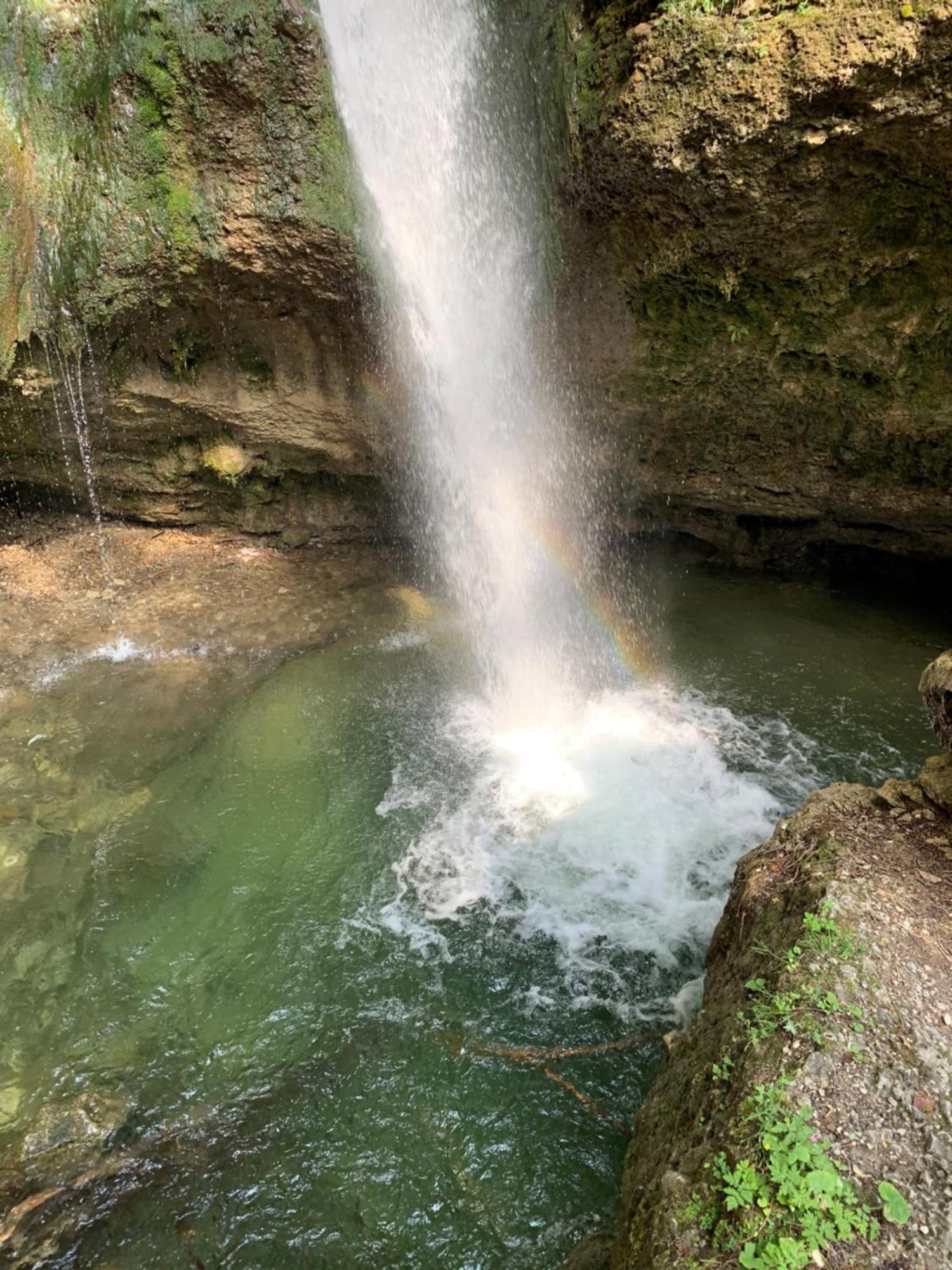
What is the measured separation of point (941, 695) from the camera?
11.5 feet

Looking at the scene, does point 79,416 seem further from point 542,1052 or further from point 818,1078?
point 818,1078

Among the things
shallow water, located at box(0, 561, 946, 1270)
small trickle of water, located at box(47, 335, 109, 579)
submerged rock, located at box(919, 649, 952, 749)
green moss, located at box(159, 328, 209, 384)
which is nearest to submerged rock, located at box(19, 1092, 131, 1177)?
shallow water, located at box(0, 561, 946, 1270)

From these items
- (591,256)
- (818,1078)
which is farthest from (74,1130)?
(591,256)

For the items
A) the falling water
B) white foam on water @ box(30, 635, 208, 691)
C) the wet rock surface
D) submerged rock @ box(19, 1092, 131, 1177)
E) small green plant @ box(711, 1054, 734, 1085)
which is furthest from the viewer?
white foam on water @ box(30, 635, 208, 691)

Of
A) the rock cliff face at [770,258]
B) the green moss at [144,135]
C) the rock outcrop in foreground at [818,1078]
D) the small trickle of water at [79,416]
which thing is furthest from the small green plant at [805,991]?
the small trickle of water at [79,416]

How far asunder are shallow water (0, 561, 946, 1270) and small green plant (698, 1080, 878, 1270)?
3.73ft

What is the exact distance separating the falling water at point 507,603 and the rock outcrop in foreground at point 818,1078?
1.07 m

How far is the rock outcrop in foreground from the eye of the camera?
2152mm

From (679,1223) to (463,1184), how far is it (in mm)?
1346

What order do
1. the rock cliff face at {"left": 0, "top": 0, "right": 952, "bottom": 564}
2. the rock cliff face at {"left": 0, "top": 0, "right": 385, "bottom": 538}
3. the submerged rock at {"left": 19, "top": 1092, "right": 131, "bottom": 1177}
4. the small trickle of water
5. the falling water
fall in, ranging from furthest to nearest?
the small trickle of water → the rock cliff face at {"left": 0, "top": 0, "right": 385, "bottom": 538} → the falling water → the rock cliff face at {"left": 0, "top": 0, "right": 952, "bottom": 564} → the submerged rock at {"left": 19, "top": 1092, "right": 131, "bottom": 1177}

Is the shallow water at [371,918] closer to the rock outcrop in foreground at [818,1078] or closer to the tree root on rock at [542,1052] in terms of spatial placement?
the tree root on rock at [542,1052]

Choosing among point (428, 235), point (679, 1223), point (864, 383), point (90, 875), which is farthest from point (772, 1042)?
point (428, 235)

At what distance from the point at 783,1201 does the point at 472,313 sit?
6458mm

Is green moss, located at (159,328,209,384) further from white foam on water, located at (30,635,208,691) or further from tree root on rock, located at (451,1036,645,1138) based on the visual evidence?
tree root on rock, located at (451,1036,645,1138)
